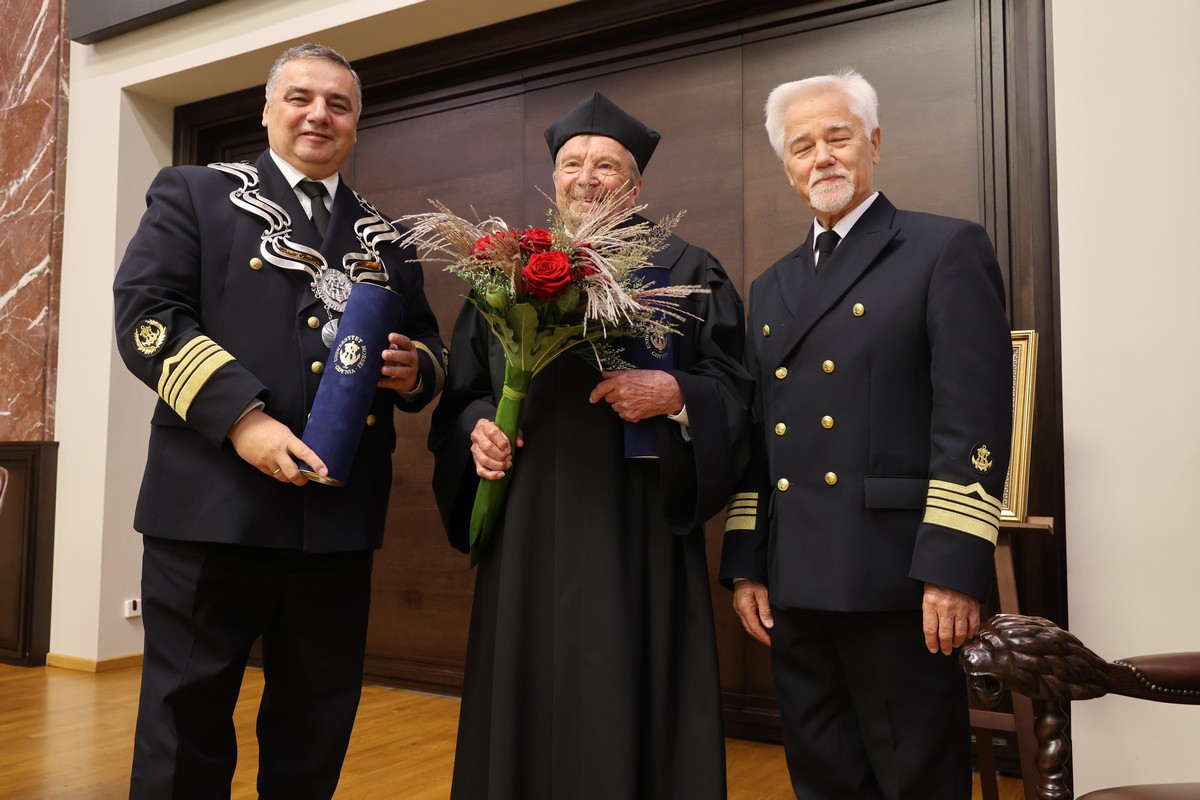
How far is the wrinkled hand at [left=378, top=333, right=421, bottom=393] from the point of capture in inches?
75.9

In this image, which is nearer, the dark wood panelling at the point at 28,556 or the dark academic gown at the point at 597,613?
the dark academic gown at the point at 597,613

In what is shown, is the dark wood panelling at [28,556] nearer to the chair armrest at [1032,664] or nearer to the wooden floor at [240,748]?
the wooden floor at [240,748]

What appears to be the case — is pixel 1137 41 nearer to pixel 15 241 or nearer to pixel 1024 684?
pixel 1024 684

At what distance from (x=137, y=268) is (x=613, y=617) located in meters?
1.18

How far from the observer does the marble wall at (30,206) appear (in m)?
5.00

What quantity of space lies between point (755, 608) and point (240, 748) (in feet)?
7.30

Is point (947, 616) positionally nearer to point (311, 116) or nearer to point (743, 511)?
point (743, 511)

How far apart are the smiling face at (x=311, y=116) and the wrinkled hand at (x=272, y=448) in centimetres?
59

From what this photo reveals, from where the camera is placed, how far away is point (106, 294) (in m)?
4.83

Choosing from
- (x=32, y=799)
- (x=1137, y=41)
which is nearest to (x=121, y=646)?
(x=32, y=799)

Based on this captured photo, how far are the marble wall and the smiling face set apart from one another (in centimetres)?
361

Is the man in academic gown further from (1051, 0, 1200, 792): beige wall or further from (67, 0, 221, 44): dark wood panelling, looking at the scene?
(67, 0, 221, 44): dark wood panelling

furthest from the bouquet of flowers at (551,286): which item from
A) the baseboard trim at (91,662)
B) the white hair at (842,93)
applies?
the baseboard trim at (91,662)

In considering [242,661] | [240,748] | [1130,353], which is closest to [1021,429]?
[1130,353]
